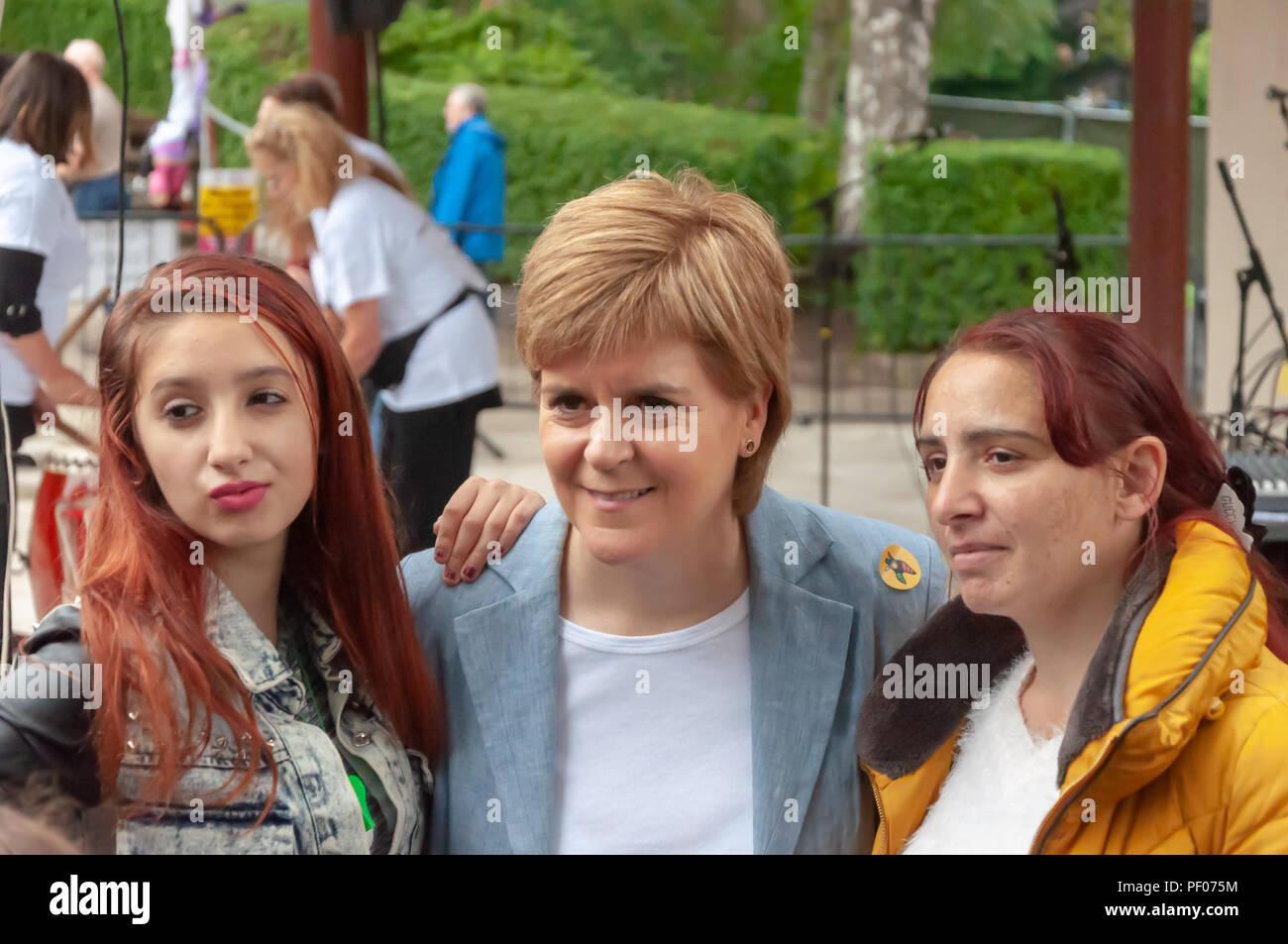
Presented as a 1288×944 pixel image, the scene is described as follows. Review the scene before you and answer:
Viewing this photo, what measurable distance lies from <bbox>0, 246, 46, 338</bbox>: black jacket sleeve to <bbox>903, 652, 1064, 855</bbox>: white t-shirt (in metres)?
2.83

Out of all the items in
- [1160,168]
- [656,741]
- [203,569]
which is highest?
[1160,168]

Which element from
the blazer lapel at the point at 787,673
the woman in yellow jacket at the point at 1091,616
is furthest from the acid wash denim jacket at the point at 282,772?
the woman in yellow jacket at the point at 1091,616

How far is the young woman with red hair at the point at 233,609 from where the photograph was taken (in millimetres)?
1429

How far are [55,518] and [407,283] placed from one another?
4.05 feet

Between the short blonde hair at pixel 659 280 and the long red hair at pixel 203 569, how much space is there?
24 cm

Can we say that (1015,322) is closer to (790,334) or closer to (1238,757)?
(790,334)

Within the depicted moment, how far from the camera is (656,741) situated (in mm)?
1735

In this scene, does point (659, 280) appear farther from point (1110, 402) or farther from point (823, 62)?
point (823, 62)

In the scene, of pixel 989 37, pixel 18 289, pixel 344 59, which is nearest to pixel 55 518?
pixel 18 289

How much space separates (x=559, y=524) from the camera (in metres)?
1.85

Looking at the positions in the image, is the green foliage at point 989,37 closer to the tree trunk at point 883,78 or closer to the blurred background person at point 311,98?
the tree trunk at point 883,78

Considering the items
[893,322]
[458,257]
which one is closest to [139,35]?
[893,322]

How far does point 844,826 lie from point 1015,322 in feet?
2.03

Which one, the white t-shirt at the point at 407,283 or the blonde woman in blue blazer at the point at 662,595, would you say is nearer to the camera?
the blonde woman in blue blazer at the point at 662,595
